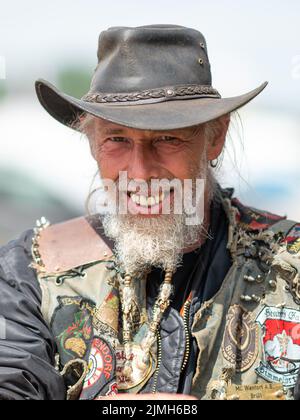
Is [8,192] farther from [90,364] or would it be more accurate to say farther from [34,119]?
[90,364]

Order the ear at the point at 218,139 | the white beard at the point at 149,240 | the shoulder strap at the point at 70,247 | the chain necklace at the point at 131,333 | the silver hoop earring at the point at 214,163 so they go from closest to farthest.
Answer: the chain necklace at the point at 131,333 → the white beard at the point at 149,240 → the shoulder strap at the point at 70,247 → the ear at the point at 218,139 → the silver hoop earring at the point at 214,163

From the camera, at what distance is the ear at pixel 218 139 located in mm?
3699

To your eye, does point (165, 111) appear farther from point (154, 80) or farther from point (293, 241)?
point (293, 241)

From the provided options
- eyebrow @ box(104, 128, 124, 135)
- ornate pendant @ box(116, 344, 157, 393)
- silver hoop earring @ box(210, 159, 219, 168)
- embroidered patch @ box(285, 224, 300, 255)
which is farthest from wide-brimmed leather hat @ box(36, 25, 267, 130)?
ornate pendant @ box(116, 344, 157, 393)

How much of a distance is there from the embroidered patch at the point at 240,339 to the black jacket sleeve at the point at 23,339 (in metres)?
0.75

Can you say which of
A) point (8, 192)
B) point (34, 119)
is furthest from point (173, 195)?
point (34, 119)

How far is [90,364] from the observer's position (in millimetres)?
3305

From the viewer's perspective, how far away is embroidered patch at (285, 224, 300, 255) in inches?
139

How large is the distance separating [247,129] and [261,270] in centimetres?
599

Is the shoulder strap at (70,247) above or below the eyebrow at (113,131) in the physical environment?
below

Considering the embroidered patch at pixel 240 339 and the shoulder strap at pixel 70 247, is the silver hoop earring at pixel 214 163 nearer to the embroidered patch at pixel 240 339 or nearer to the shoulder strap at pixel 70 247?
the shoulder strap at pixel 70 247

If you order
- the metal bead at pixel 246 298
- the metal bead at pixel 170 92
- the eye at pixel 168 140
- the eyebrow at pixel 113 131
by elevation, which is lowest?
the metal bead at pixel 246 298

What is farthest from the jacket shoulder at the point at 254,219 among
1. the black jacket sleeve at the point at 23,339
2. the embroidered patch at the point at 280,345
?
the black jacket sleeve at the point at 23,339

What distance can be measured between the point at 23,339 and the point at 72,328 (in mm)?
250
